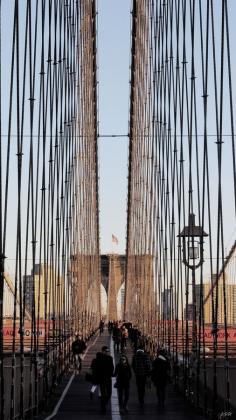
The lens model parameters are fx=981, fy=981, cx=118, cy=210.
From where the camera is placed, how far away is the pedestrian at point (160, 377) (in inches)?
593

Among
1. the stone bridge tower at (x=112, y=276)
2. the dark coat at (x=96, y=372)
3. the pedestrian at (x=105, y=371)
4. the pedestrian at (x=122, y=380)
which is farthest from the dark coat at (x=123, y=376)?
the stone bridge tower at (x=112, y=276)

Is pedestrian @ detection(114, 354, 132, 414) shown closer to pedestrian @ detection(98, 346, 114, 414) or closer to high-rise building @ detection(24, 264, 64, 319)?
pedestrian @ detection(98, 346, 114, 414)

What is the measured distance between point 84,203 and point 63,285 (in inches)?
983

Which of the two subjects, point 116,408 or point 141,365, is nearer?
point 116,408

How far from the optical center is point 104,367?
1481 cm

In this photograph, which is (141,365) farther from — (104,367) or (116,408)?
(104,367)

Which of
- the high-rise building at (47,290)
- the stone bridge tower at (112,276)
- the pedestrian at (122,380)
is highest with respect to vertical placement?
the stone bridge tower at (112,276)

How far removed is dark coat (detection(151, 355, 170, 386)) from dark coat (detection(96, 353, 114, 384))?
2.59 ft

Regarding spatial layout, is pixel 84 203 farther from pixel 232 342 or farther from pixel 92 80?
pixel 232 342

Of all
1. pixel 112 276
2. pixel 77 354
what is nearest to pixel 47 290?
pixel 77 354

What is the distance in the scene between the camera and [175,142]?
21.4m

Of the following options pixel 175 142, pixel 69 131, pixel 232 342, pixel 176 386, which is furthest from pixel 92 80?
pixel 176 386

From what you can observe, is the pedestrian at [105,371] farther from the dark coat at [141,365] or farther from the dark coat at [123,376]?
the dark coat at [141,365]

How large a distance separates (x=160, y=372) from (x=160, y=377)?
0.09 meters
